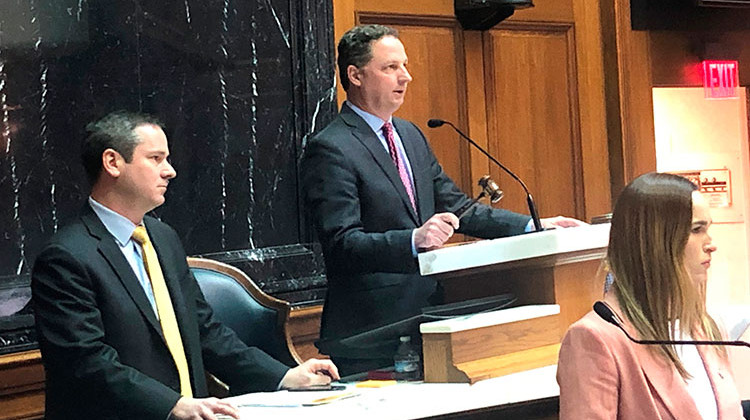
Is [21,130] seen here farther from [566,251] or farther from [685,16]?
[685,16]

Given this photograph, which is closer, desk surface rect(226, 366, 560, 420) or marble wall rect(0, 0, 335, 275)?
Answer: desk surface rect(226, 366, 560, 420)

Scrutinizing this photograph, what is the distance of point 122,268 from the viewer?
2684mm

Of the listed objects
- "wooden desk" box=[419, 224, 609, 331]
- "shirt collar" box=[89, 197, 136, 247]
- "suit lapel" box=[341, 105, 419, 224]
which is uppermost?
"suit lapel" box=[341, 105, 419, 224]

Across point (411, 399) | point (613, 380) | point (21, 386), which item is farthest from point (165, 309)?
point (613, 380)

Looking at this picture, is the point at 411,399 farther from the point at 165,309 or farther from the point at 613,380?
the point at 165,309

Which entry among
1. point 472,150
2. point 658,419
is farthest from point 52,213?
point 658,419

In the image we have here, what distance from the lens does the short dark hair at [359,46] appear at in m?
3.25

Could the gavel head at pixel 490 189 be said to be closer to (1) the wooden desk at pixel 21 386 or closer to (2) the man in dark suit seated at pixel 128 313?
(2) the man in dark suit seated at pixel 128 313

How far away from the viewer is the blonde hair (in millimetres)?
1878

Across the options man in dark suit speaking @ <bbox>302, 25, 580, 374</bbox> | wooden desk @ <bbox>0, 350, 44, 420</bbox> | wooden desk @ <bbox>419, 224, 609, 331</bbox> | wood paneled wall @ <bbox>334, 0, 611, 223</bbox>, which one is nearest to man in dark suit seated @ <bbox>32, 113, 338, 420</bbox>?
man in dark suit speaking @ <bbox>302, 25, 580, 374</bbox>

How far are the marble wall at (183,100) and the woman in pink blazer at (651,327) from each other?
2.46 metres

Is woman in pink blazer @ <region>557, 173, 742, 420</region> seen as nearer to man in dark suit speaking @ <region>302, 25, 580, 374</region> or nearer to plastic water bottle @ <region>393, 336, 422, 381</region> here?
plastic water bottle @ <region>393, 336, 422, 381</region>

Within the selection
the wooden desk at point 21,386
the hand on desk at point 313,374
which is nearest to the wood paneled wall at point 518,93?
the wooden desk at point 21,386

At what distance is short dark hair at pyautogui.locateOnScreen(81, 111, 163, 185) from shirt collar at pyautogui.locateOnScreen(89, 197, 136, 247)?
11 centimetres
